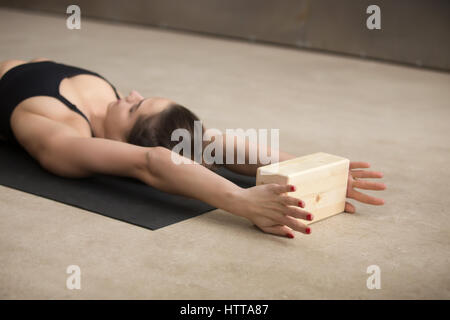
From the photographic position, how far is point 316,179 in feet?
6.15

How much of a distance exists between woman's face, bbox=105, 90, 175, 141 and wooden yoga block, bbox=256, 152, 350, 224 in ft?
1.61

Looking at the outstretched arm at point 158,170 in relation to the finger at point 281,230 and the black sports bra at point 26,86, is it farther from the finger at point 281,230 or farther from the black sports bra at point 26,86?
the black sports bra at point 26,86

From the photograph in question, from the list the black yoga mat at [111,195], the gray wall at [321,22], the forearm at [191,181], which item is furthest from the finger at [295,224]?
the gray wall at [321,22]

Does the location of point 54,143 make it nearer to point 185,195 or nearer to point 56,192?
point 56,192

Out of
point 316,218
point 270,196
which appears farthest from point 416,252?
point 270,196

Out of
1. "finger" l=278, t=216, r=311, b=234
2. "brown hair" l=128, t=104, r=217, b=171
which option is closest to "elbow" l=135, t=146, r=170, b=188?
"brown hair" l=128, t=104, r=217, b=171

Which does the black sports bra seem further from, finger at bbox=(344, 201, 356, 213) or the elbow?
finger at bbox=(344, 201, 356, 213)

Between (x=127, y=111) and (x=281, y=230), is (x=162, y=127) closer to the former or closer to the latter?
(x=127, y=111)

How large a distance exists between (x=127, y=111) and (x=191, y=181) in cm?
52

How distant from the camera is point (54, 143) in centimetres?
204

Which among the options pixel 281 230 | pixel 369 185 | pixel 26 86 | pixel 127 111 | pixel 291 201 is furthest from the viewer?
pixel 26 86

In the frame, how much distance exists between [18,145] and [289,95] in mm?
1899

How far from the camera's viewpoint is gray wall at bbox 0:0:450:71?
5066mm

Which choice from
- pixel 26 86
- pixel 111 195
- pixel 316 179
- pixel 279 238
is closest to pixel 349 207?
pixel 316 179
